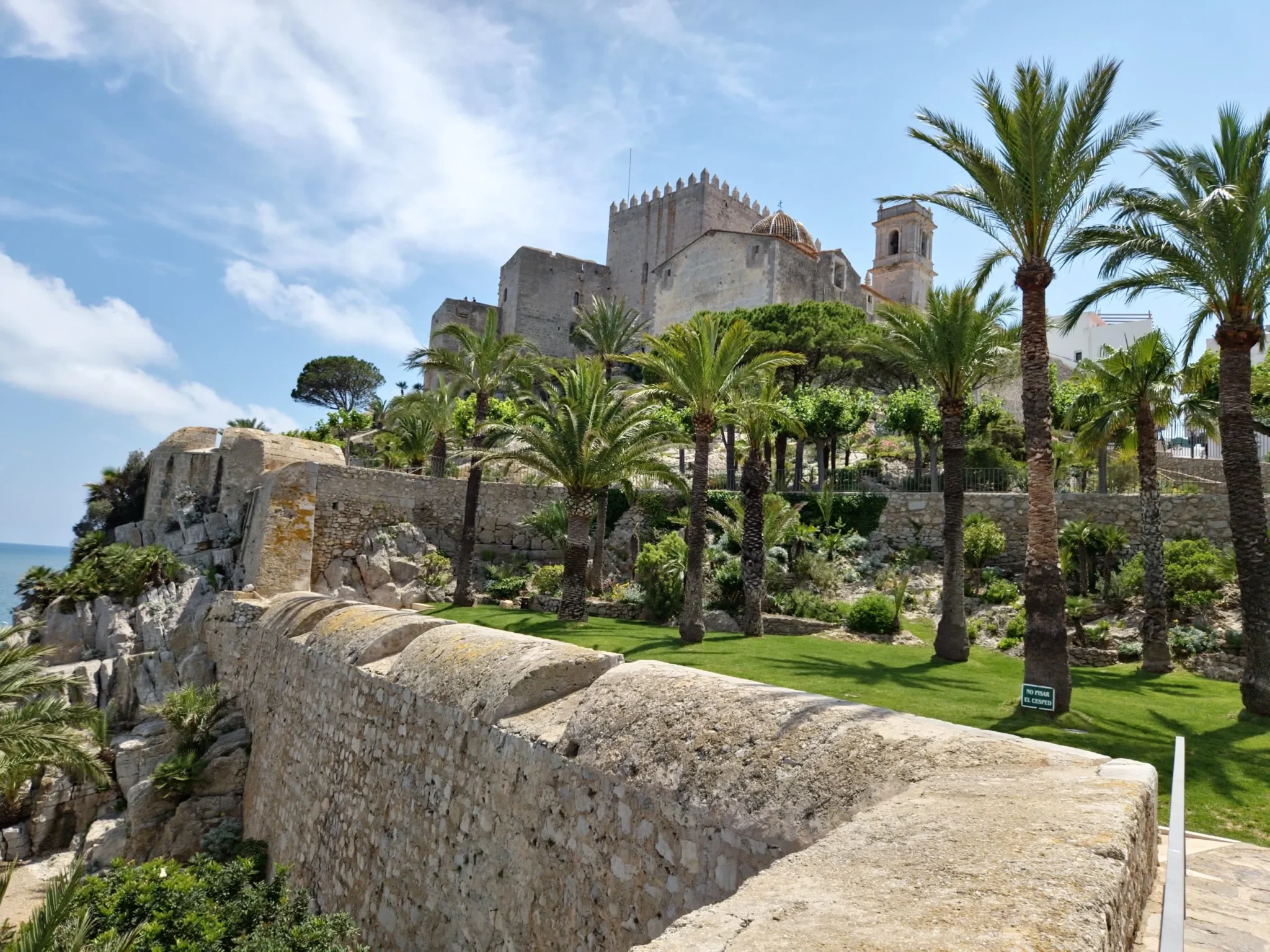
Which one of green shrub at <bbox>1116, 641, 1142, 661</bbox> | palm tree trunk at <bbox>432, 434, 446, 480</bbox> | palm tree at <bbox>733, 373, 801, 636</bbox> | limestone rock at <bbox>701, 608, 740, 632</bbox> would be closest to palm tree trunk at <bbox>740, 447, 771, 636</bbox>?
palm tree at <bbox>733, 373, 801, 636</bbox>

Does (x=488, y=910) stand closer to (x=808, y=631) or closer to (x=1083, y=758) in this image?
(x=1083, y=758)

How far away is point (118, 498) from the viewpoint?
1280 inches

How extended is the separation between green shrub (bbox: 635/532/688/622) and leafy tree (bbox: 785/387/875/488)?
955 cm

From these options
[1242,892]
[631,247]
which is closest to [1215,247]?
[1242,892]

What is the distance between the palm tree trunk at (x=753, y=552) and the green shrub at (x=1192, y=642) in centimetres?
769

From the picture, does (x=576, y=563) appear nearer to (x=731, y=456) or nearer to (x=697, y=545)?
(x=697, y=545)

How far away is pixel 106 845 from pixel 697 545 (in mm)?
10547

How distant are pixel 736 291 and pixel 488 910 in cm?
4698

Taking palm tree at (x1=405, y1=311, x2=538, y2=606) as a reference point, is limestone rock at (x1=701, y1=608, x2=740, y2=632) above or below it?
below

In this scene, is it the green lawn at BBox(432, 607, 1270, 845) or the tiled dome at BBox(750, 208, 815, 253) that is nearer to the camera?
the green lawn at BBox(432, 607, 1270, 845)

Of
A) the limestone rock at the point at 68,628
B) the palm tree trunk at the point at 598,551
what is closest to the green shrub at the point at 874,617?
the palm tree trunk at the point at 598,551

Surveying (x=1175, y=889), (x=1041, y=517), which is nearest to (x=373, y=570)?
(x=1041, y=517)

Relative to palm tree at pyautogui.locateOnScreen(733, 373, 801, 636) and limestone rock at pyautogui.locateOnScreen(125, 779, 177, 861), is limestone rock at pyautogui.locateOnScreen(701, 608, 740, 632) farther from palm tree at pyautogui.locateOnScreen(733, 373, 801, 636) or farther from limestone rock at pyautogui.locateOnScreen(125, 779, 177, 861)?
limestone rock at pyautogui.locateOnScreen(125, 779, 177, 861)

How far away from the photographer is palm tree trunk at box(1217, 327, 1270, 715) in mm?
10445
